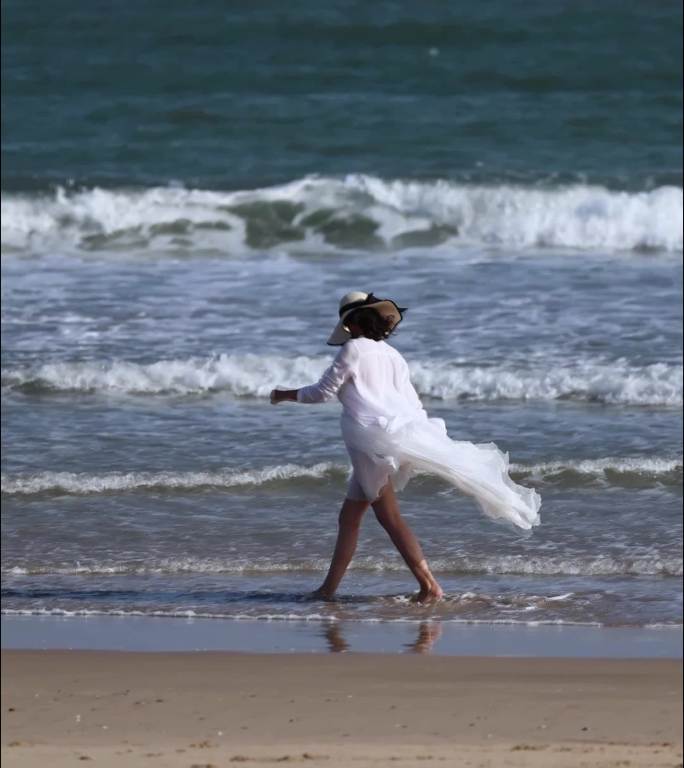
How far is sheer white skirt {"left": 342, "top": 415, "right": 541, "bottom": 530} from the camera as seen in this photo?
7.34 meters

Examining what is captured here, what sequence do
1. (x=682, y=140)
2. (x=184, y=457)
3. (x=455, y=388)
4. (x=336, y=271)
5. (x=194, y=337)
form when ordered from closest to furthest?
(x=184, y=457), (x=455, y=388), (x=194, y=337), (x=336, y=271), (x=682, y=140)

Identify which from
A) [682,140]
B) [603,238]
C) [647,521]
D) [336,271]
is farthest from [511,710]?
[682,140]

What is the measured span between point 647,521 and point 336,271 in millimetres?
7373

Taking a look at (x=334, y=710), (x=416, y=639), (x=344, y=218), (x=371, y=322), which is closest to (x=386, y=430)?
(x=371, y=322)

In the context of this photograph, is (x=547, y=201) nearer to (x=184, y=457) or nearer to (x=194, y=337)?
(x=194, y=337)

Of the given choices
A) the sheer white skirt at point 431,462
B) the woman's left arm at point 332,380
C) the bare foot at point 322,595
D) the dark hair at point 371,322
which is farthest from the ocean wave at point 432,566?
the dark hair at point 371,322

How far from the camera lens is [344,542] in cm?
775

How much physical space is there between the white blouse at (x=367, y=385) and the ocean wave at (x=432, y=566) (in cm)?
134

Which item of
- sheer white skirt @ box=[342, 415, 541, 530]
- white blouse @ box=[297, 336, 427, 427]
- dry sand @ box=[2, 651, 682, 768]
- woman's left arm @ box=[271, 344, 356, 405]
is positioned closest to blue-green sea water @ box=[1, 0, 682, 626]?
sheer white skirt @ box=[342, 415, 541, 530]

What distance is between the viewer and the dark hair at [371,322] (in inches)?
285

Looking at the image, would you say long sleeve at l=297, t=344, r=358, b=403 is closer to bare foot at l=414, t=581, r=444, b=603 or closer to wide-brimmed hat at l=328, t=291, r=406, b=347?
wide-brimmed hat at l=328, t=291, r=406, b=347

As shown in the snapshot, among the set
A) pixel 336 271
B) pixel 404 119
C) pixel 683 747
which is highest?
pixel 404 119

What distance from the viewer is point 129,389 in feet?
39.4

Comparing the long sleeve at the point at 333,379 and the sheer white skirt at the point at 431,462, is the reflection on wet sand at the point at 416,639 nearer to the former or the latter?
the sheer white skirt at the point at 431,462
